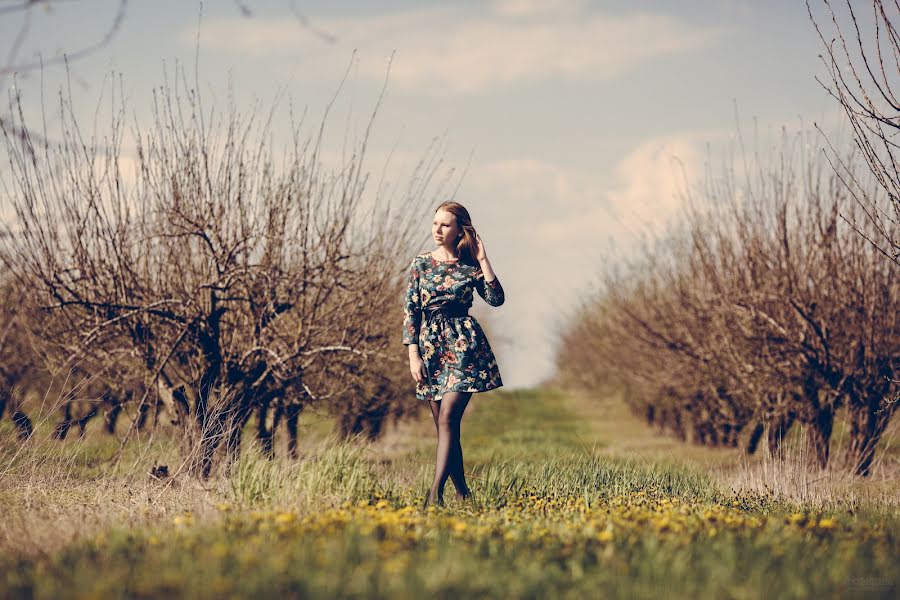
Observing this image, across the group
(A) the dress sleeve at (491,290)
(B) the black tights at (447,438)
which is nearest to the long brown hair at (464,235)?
(A) the dress sleeve at (491,290)

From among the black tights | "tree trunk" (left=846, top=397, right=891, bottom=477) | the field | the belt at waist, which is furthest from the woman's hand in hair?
"tree trunk" (left=846, top=397, right=891, bottom=477)

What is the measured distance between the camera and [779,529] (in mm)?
4855

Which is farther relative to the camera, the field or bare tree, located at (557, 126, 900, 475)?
bare tree, located at (557, 126, 900, 475)

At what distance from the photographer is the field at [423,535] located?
3.47 meters

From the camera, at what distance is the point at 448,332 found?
615cm

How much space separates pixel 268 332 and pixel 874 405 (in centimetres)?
763

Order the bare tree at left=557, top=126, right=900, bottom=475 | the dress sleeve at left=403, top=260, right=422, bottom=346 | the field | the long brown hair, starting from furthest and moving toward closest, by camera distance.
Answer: the bare tree at left=557, top=126, right=900, bottom=475 → the long brown hair → the dress sleeve at left=403, top=260, right=422, bottom=346 → the field

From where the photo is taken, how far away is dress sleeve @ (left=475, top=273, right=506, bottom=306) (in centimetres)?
624

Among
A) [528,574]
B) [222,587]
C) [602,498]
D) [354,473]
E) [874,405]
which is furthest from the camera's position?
[874,405]

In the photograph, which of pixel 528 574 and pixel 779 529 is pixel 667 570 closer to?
pixel 528 574

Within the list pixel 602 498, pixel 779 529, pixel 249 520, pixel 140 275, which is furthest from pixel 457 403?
pixel 140 275

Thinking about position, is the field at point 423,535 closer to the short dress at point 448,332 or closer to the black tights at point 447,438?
the black tights at point 447,438

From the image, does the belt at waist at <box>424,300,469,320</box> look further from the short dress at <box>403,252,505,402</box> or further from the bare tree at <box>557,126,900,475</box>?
the bare tree at <box>557,126,900,475</box>

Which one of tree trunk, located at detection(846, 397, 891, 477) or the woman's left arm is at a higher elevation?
the woman's left arm
